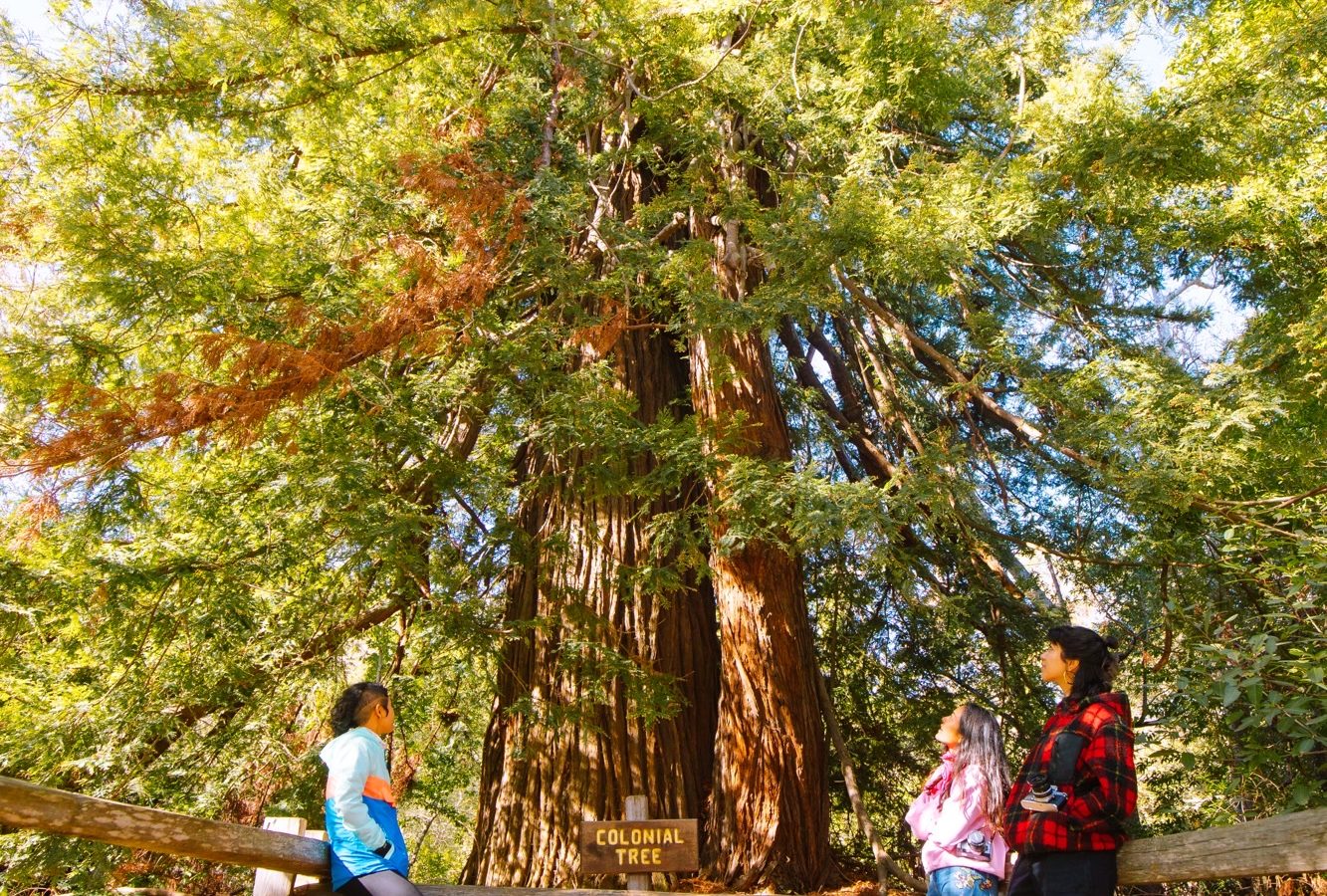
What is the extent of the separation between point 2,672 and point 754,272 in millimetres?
6158

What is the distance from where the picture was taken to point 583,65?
21.9ft

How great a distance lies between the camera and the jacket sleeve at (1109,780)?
2771mm

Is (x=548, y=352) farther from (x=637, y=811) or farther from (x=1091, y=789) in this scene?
(x=1091, y=789)

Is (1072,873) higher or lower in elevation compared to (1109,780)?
lower

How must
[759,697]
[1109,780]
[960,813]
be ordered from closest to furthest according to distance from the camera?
[1109,780]
[960,813]
[759,697]

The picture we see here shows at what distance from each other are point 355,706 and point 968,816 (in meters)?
2.18

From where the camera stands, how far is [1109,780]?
2.79 meters

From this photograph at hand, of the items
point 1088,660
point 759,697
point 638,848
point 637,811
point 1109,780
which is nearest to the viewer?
point 1109,780

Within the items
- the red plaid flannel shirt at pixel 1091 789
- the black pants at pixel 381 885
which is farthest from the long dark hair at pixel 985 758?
the black pants at pixel 381 885

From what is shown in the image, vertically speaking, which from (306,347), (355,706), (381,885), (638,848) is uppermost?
(306,347)

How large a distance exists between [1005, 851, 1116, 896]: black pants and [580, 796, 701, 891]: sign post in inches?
68.1

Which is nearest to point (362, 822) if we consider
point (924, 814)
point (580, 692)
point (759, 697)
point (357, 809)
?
point (357, 809)

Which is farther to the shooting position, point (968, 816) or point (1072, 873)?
point (968, 816)

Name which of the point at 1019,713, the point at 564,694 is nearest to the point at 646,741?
the point at 564,694
